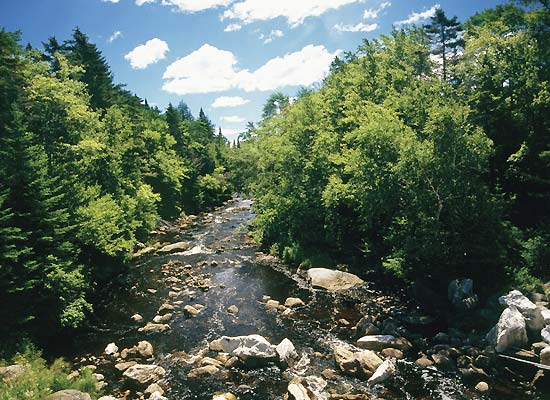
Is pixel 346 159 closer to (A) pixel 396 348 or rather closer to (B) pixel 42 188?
(A) pixel 396 348

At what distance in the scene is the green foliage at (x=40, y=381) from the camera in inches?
468

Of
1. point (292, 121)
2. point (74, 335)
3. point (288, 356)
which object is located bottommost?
point (288, 356)

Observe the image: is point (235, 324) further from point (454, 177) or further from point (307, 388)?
point (454, 177)

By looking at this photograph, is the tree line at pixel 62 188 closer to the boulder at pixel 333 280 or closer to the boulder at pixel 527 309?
the boulder at pixel 333 280

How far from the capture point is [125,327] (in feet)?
68.9

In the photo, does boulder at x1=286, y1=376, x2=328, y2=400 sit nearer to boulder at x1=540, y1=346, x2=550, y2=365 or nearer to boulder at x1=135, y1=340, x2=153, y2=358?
boulder at x1=135, y1=340, x2=153, y2=358

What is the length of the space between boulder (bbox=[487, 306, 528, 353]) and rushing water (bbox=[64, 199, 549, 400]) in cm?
258

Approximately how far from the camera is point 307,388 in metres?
14.4

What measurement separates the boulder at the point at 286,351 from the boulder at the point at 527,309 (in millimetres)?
10323

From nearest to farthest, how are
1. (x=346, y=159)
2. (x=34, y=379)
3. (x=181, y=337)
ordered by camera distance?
(x=34, y=379), (x=181, y=337), (x=346, y=159)

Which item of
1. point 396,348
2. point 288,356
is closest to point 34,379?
point 288,356

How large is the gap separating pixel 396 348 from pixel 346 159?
51.7ft

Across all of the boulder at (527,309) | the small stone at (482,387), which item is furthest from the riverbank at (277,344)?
the boulder at (527,309)

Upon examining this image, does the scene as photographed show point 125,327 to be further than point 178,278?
No
